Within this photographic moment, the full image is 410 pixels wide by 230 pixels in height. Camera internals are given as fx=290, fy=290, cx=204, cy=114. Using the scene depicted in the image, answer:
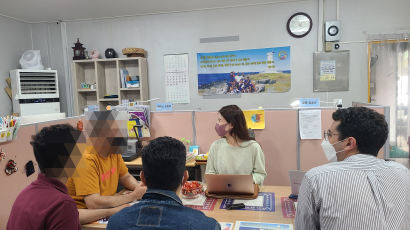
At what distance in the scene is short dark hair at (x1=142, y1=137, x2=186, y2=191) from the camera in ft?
3.41

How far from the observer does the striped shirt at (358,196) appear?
3.71ft

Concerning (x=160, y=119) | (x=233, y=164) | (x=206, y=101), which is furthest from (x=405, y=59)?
(x=160, y=119)

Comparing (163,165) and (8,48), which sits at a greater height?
(8,48)

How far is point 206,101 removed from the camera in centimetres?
460

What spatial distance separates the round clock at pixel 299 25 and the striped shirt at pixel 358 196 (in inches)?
130

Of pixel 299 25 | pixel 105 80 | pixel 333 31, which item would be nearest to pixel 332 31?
pixel 333 31

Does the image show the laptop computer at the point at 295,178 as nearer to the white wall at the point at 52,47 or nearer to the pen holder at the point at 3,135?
the pen holder at the point at 3,135

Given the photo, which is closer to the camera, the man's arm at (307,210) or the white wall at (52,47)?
the man's arm at (307,210)

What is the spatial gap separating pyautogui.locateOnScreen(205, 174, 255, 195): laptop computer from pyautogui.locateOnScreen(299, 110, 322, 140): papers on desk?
48.0 inches

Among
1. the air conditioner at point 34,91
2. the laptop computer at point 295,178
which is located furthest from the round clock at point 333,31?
the air conditioner at point 34,91

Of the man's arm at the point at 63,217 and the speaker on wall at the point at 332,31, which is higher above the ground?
the speaker on wall at the point at 332,31

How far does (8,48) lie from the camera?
452 cm

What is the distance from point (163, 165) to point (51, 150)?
540 mm

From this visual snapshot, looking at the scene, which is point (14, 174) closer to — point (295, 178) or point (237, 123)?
point (237, 123)
